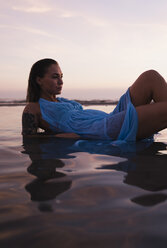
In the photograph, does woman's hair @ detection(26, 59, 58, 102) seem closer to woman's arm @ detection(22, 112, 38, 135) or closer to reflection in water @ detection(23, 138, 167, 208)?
woman's arm @ detection(22, 112, 38, 135)

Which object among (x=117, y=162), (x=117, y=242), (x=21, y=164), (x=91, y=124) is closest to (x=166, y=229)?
(x=117, y=242)

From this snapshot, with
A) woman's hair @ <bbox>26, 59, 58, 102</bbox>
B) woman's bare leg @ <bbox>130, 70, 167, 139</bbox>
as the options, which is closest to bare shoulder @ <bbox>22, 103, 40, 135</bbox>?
woman's hair @ <bbox>26, 59, 58, 102</bbox>

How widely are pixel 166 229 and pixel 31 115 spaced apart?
261 centimetres

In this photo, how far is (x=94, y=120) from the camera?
304 cm

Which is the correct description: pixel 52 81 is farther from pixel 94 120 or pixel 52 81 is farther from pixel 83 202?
pixel 83 202

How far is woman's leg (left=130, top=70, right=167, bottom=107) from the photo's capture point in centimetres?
257

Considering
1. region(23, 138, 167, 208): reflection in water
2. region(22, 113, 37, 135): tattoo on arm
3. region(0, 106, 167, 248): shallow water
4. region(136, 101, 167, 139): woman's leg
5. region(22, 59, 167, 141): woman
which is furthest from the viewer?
region(22, 113, 37, 135): tattoo on arm

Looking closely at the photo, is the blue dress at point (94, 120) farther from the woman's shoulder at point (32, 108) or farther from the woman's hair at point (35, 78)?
the woman's hair at point (35, 78)

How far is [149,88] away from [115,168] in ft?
4.24

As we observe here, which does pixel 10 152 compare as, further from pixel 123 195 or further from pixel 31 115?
pixel 123 195

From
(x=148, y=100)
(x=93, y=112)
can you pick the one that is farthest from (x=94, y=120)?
(x=148, y=100)

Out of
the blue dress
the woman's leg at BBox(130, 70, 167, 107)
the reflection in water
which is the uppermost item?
the woman's leg at BBox(130, 70, 167, 107)

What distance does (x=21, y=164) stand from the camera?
1.81 meters

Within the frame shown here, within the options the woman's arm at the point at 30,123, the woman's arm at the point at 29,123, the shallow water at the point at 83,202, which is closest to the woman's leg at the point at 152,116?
the shallow water at the point at 83,202
